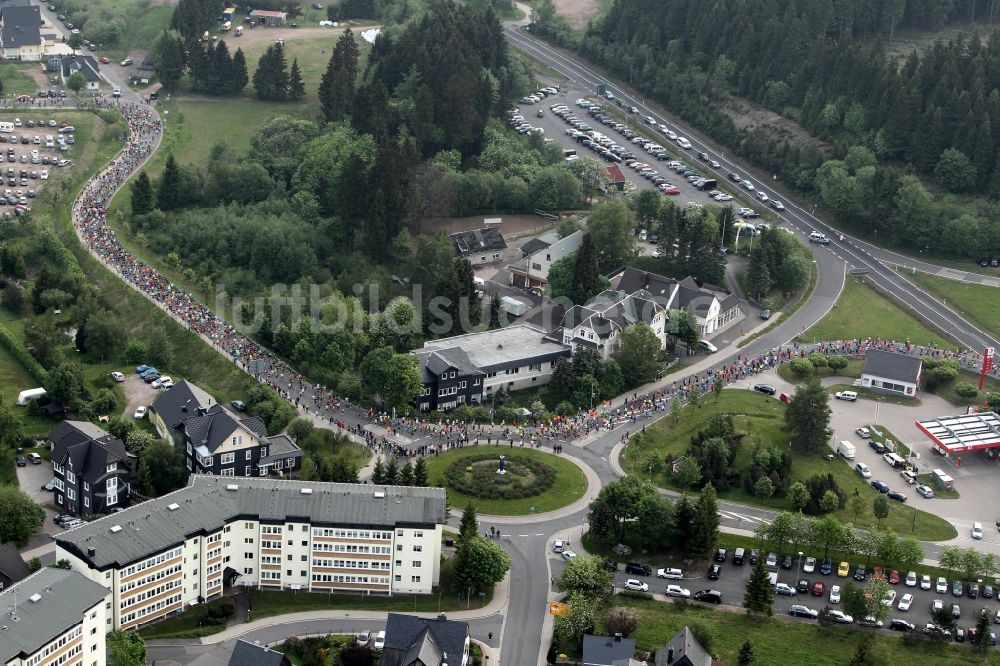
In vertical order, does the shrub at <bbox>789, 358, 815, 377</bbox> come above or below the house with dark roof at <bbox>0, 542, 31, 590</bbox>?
above

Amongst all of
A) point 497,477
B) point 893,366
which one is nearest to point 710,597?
point 497,477

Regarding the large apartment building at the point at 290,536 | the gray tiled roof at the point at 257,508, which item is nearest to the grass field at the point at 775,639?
the large apartment building at the point at 290,536

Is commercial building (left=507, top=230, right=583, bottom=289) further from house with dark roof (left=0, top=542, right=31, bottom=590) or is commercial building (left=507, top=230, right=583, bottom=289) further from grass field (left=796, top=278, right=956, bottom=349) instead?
house with dark roof (left=0, top=542, right=31, bottom=590)

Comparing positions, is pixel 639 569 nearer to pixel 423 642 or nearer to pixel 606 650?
pixel 606 650

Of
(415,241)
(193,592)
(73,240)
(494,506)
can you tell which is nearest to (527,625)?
(494,506)

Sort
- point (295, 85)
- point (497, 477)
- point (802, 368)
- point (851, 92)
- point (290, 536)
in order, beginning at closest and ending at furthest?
point (290, 536) → point (497, 477) → point (802, 368) → point (851, 92) → point (295, 85)

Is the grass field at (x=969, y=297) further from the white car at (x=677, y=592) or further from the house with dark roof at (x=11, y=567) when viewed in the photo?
the house with dark roof at (x=11, y=567)

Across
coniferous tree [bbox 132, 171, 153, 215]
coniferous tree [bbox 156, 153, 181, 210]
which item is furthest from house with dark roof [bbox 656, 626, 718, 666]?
coniferous tree [bbox 156, 153, 181, 210]
